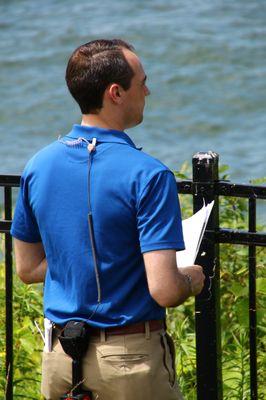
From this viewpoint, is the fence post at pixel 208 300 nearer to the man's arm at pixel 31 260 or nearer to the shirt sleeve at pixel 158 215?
the man's arm at pixel 31 260

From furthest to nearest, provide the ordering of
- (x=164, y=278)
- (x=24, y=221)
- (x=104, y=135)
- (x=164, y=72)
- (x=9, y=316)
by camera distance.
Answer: (x=164, y=72), (x=9, y=316), (x=24, y=221), (x=104, y=135), (x=164, y=278)

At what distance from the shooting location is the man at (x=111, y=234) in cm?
285

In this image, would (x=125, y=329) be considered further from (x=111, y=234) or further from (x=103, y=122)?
(x=103, y=122)

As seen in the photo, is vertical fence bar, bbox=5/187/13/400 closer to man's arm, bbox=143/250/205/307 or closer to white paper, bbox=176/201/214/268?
white paper, bbox=176/201/214/268

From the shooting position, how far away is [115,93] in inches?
115

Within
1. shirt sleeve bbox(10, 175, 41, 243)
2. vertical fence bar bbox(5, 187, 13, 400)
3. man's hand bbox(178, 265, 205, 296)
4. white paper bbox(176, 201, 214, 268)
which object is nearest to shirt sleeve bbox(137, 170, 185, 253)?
man's hand bbox(178, 265, 205, 296)

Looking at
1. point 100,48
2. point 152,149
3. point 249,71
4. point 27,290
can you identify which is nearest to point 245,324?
point 27,290

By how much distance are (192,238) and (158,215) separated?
0.35 meters

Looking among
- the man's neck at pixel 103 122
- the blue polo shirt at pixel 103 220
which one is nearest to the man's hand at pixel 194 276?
the blue polo shirt at pixel 103 220

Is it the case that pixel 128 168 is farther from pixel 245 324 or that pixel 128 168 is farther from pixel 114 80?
pixel 245 324

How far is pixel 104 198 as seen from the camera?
289 centimetres

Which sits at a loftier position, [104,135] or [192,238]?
[104,135]

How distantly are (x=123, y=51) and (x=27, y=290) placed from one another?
6.82 ft

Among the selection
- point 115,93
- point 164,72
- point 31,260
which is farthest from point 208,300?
point 164,72
